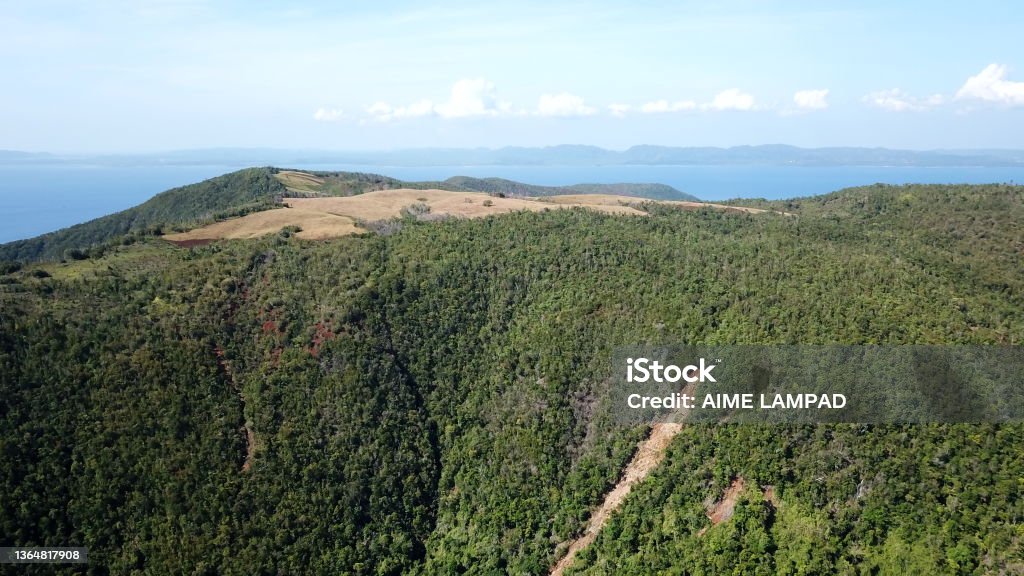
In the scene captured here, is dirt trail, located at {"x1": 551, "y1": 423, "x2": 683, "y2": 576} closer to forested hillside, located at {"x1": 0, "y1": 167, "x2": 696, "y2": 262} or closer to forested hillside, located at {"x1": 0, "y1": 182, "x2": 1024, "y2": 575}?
forested hillside, located at {"x1": 0, "y1": 182, "x2": 1024, "y2": 575}

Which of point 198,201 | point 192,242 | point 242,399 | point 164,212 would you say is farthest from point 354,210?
point 164,212

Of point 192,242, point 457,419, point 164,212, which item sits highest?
point 164,212

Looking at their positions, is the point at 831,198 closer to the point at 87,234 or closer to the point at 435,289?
the point at 435,289

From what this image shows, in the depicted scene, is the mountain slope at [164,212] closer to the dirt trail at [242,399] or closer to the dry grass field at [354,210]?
the dry grass field at [354,210]

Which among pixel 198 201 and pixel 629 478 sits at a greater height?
pixel 198 201

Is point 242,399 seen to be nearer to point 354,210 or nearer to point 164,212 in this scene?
point 354,210

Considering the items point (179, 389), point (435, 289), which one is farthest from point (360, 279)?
point (179, 389)

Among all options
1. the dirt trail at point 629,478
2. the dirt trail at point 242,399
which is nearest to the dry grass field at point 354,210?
the dirt trail at point 242,399
